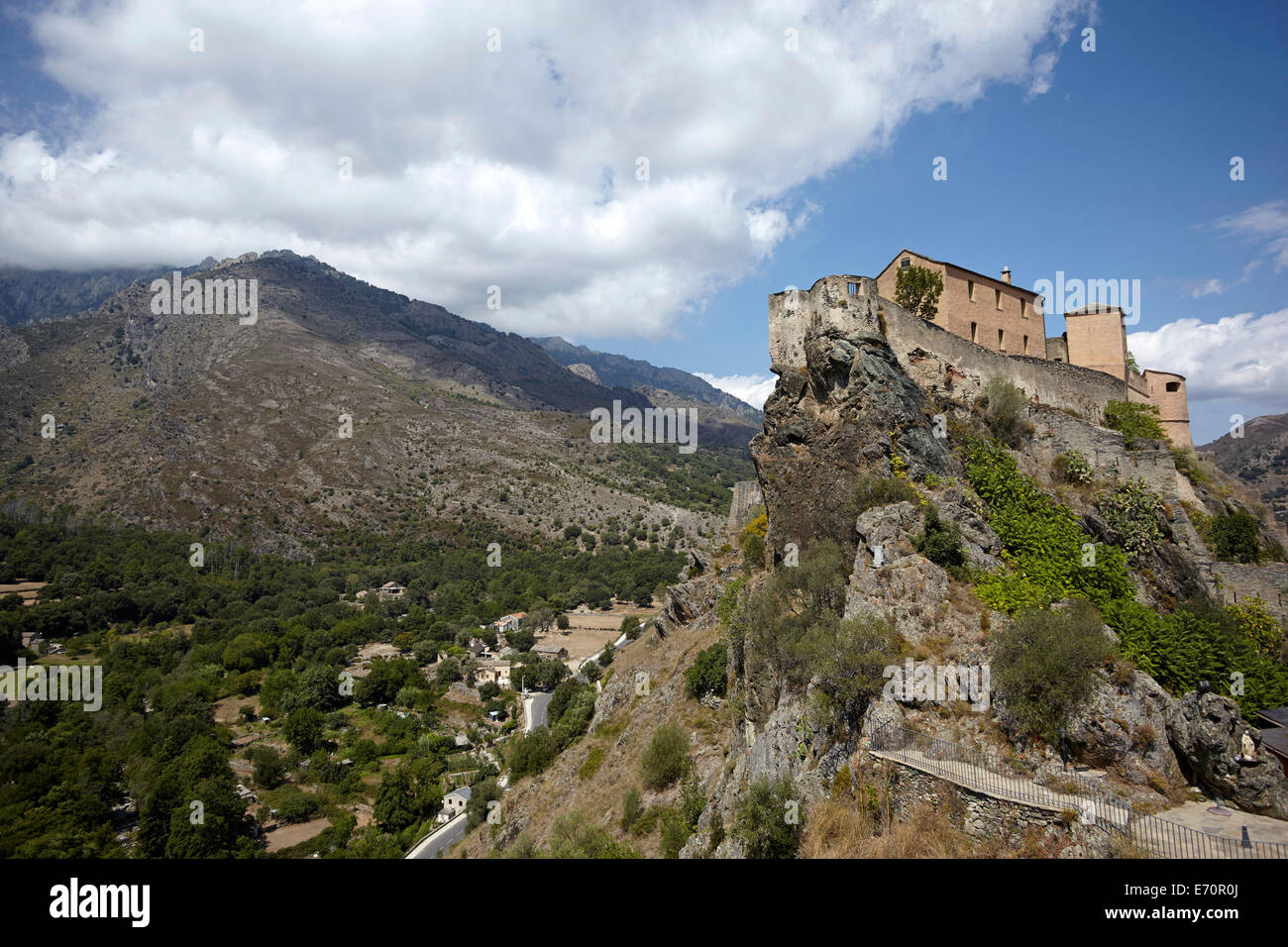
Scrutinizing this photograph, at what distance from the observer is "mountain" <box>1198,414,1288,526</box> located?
97.6 metres

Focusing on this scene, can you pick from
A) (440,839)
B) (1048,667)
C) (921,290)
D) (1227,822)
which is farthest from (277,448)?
(1227,822)

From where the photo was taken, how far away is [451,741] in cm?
4956

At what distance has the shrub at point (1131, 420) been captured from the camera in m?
24.9

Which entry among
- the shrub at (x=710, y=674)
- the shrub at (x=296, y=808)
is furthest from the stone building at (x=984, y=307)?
the shrub at (x=296, y=808)

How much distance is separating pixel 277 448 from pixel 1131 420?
439 ft

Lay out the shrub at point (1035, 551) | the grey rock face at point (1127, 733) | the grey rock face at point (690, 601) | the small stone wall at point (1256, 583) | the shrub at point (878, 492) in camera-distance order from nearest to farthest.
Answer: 1. the grey rock face at point (1127, 733)
2. the shrub at point (1035, 551)
3. the shrub at point (878, 492)
4. the small stone wall at point (1256, 583)
5. the grey rock face at point (690, 601)

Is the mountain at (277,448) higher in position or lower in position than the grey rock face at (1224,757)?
higher

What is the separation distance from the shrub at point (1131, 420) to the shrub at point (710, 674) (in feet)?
57.1

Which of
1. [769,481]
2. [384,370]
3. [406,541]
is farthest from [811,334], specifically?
[384,370]

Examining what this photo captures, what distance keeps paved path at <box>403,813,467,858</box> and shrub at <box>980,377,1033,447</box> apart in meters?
29.7

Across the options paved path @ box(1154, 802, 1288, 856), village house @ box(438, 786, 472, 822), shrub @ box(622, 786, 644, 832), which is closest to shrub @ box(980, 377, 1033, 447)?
paved path @ box(1154, 802, 1288, 856)

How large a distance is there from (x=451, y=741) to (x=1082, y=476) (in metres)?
45.5

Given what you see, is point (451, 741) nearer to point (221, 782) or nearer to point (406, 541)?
point (221, 782)

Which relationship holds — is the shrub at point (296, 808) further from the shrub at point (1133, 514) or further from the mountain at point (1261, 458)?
the mountain at point (1261, 458)
